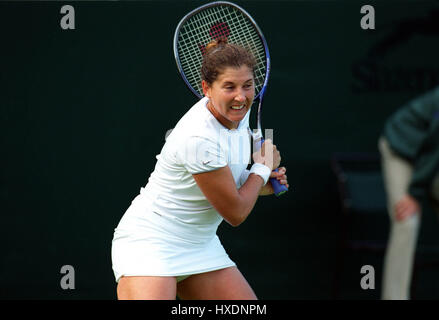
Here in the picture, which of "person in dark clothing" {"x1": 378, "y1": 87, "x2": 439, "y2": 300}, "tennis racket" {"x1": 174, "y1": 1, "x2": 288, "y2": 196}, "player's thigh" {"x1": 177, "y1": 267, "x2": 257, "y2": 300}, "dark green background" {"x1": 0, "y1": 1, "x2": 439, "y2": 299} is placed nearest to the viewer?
"person in dark clothing" {"x1": 378, "y1": 87, "x2": 439, "y2": 300}

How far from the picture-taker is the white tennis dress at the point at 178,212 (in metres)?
2.33

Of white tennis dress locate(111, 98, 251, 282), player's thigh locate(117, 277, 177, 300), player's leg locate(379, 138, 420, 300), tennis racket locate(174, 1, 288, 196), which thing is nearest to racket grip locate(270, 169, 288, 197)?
white tennis dress locate(111, 98, 251, 282)

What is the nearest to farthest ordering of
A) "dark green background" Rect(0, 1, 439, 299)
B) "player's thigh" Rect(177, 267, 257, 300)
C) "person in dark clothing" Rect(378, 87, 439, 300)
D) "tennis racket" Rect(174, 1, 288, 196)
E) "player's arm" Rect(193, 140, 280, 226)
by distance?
"person in dark clothing" Rect(378, 87, 439, 300), "player's arm" Rect(193, 140, 280, 226), "player's thigh" Rect(177, 267, 257, 300), "tennis racket" Rect(174, 1, 288, 196), "dark green background" Rect(0, 1, 439, 299)

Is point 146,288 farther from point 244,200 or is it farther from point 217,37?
point 217,37

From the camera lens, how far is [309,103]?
343 cm

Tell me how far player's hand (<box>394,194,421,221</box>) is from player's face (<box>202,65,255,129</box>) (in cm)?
73

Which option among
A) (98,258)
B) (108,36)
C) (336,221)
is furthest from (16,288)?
(336,221)

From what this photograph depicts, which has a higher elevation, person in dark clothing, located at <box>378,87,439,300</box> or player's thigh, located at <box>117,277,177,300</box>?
person in dark clothing, located at <box>378,87,439,300</box>

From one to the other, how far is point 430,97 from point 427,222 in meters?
1.82

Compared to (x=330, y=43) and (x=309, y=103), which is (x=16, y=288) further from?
(x=330, y=43)

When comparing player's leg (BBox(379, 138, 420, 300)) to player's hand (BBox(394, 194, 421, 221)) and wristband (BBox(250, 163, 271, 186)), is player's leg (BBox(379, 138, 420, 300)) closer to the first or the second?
player's hand (BBox(394, 194, 421, 221))

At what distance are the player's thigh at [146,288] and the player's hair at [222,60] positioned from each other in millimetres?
664

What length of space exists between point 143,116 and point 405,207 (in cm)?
189

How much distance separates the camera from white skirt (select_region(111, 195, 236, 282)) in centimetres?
239
